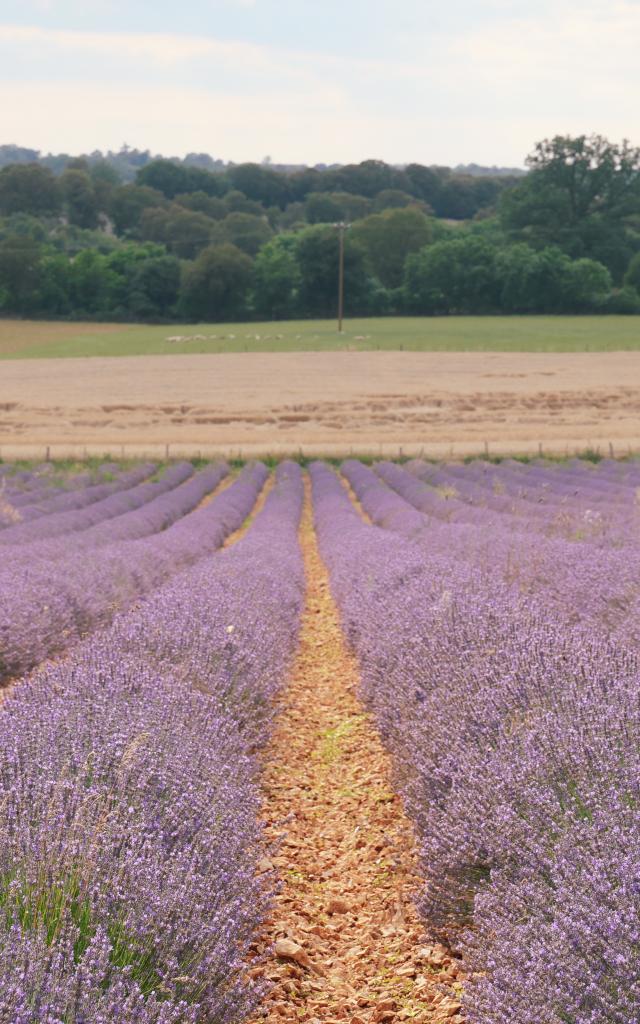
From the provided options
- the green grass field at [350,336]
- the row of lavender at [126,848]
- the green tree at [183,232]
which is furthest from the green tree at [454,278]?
the row of lavender at [126,848]

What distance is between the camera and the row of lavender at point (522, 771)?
7.20ft

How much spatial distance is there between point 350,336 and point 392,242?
20.3 m

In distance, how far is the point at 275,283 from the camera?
69188 millimetres

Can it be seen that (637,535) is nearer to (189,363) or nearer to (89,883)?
(89,883)

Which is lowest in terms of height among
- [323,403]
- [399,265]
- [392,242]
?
[323,403]

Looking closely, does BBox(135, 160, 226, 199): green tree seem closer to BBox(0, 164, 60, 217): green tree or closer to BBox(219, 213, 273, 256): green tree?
BBox(0, 164, 60, 217): green tree

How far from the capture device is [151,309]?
7219 cm

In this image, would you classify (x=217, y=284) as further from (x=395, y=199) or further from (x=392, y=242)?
(x=395, y=199)

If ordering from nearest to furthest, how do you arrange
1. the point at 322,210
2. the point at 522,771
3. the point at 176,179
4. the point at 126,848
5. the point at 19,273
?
the point at 126,848 < the point at 522,771 < the point at 19,273 < the point at 322,210 < the point at 176,179

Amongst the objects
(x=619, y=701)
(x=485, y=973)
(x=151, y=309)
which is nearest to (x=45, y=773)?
(x=485, y=973)

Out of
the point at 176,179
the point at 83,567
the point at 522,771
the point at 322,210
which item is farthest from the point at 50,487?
the point at 176,179

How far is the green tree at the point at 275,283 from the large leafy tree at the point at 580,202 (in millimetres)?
17773

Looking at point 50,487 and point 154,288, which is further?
point 154,288

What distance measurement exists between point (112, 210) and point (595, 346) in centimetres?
7987
